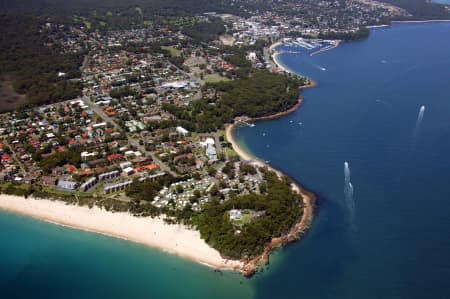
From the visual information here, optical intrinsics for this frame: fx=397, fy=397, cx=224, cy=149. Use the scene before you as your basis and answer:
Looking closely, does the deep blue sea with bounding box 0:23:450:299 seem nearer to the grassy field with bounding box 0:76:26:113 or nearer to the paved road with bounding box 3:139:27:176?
the paved road with bounding box 3:139:27:176

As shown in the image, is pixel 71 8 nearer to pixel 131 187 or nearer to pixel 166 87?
pixel 166 87

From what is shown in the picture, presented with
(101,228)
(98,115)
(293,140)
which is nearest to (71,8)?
(98,115)

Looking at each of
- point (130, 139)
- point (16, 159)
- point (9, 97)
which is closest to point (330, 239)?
point (130, 139)

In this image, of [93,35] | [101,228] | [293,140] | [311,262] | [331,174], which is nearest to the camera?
[311,262]

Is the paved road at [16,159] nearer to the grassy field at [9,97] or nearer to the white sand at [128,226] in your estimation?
the white sand at [128,226]

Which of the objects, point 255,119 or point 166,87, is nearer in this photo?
point 255,119

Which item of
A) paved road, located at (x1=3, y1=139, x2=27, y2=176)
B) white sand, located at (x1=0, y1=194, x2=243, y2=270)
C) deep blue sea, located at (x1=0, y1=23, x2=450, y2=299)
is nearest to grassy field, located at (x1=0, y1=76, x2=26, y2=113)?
paved road, located at (x1=3, y1=139, x2=27, y2=176)
